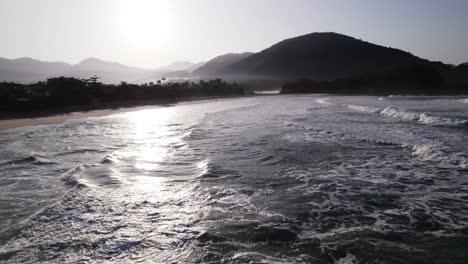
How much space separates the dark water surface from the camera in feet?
17.9

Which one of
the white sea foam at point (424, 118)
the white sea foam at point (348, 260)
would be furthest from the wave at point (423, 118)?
the white sea foam at point (348, 260)

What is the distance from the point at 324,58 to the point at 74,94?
123m

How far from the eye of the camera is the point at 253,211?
7.12m

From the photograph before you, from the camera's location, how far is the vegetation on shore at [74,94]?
32.4 meters

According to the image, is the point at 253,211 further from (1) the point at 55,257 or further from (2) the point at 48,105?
(2) the point at 48,105

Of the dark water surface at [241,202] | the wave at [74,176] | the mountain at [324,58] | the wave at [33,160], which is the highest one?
the mountain at [324,58]

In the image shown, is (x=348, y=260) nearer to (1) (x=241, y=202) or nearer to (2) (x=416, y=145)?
(1) (x=241, y=202)

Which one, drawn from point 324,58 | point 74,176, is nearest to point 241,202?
point 74,176

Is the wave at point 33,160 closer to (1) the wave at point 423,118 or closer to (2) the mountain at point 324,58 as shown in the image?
(1) the wave at point 423,118

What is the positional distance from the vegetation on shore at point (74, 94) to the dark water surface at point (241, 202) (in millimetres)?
20118

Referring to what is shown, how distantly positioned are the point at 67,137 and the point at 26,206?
11.3 metres

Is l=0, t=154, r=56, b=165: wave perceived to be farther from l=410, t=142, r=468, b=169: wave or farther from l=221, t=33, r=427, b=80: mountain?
l=221, t=33, r=427, b=80: mountain

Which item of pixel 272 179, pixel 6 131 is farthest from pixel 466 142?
pixel 6 131

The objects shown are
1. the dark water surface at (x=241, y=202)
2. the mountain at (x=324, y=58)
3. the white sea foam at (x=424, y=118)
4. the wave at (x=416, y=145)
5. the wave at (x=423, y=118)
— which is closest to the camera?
the dark water surface at (x=241, y=202)
